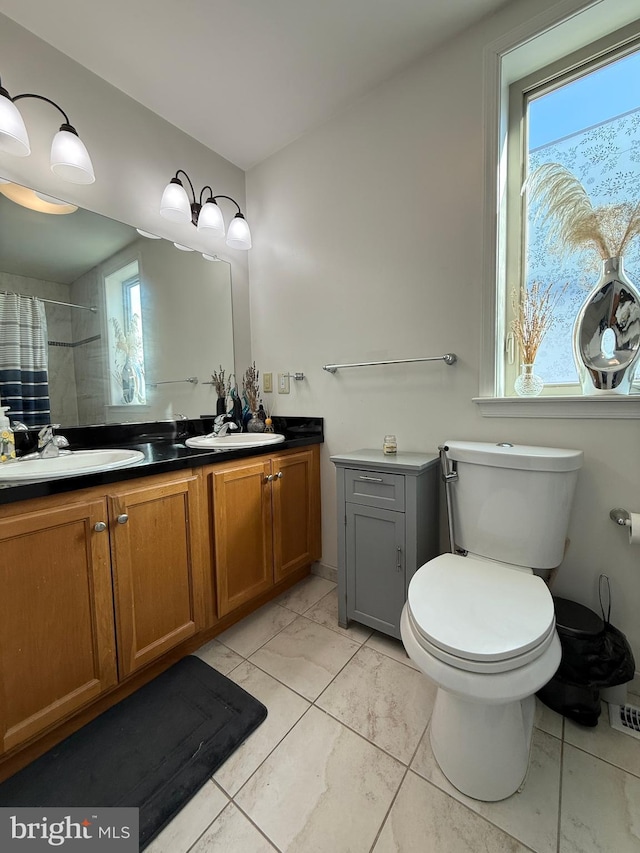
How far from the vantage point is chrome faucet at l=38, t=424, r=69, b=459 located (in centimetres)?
121

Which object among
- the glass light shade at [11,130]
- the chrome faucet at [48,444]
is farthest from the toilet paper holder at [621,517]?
the glass light shade at [11,130]

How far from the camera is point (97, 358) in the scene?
1528 millimetres

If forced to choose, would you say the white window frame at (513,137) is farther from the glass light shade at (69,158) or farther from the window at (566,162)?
the glass light shade at (69,158)

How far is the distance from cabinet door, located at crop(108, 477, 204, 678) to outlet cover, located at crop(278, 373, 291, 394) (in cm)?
89

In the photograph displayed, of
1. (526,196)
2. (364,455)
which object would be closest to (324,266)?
(526,196)

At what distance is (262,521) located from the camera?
1568 mm

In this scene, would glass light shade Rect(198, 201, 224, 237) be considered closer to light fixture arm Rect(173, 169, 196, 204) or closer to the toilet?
light fixture arm Rect(173, 169, 196, 204)

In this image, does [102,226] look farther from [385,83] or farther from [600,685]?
[600,685]

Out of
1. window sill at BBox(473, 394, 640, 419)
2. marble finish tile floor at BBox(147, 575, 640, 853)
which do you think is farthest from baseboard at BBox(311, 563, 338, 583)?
window sill at BBox(473, 394, 640, 419)

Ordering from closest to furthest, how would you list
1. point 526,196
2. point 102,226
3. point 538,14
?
point 538,14 → point 526,196 → point 102,226

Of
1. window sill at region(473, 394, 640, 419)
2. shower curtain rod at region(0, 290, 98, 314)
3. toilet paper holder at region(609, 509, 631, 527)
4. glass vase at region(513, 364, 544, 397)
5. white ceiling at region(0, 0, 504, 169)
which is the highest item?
white ceiling at region(0, 0, 504, 169)

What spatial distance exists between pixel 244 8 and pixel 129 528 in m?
1.86

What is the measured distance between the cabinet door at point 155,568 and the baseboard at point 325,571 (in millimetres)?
770

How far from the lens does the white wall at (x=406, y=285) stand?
122 cm
